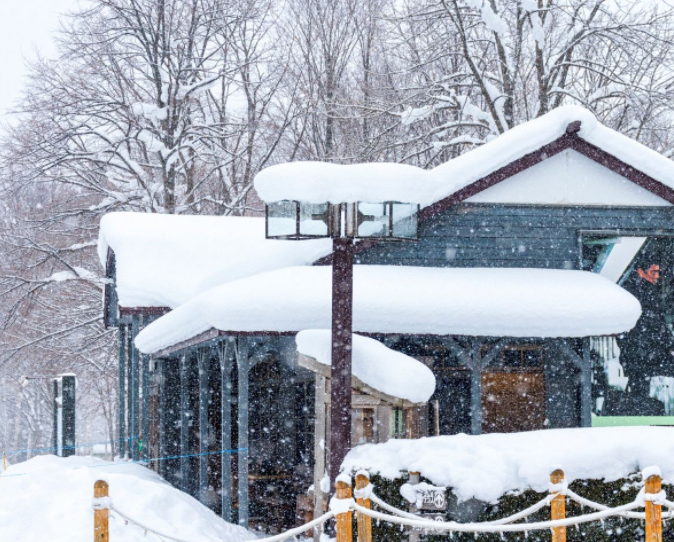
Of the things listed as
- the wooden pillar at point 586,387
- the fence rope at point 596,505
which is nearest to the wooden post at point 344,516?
the fence rope at point 596,505

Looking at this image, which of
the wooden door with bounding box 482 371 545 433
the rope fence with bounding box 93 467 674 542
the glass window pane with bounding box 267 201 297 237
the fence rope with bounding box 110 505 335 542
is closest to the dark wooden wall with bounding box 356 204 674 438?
the wooden door with bounding box 482 371 545 433

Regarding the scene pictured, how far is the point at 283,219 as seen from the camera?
9.92m

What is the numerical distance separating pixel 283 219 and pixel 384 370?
6.54ft

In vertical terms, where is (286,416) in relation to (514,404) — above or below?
below

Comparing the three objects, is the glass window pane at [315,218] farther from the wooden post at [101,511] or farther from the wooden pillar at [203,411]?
the wooden pillar at [203,411]

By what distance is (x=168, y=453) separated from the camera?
19469 millimetres

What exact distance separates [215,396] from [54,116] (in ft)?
41.6

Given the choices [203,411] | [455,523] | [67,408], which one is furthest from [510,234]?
[67,408]

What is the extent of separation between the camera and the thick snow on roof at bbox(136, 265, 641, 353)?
13.2 metres

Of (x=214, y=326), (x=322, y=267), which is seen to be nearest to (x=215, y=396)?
(x=322, y=267)

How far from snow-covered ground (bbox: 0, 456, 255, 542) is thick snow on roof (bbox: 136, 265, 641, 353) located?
228 centimetres

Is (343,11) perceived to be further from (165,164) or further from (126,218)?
(126,218)

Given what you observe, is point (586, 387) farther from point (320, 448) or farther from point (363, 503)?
point (363, 503)

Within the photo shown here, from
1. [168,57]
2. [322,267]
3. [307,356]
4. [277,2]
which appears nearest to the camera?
[307,356]
